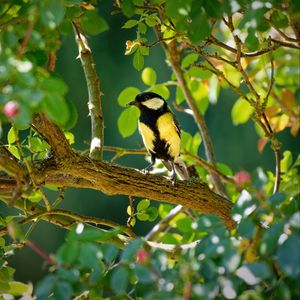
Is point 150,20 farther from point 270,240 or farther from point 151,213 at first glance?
point 270,240

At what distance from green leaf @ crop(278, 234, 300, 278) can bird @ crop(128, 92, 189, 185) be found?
1624 mm

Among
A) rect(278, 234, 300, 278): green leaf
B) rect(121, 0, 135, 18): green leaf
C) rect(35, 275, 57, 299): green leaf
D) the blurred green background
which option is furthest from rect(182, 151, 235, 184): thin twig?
Result: the blurred green background

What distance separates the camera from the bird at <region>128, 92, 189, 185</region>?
275cm

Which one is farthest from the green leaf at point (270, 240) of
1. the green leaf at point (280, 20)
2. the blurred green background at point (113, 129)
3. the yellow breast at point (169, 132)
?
the blurred green background at point (113, 129)

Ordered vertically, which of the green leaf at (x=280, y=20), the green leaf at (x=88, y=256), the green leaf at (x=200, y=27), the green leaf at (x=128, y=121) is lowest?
the green leaf at (x=128, y=121)

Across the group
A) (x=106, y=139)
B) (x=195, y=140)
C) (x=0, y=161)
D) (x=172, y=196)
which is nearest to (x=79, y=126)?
(x=106, y=139)

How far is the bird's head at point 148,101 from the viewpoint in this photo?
2663 mm

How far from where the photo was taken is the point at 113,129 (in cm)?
518

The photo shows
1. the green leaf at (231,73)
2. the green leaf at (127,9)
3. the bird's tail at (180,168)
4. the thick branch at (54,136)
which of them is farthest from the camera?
the bird's tail at (180,168)

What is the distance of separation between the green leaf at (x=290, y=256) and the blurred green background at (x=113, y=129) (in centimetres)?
383

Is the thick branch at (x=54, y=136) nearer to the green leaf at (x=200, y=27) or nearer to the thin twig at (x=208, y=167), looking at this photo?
the green leaf at (x=200, y=27)

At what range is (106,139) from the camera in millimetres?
5176

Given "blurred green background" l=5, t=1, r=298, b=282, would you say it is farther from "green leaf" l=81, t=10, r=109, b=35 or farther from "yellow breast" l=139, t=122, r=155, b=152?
"green leaf" l=81, t=10, r=109, b=35

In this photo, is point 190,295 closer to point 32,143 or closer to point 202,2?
point 202,2
